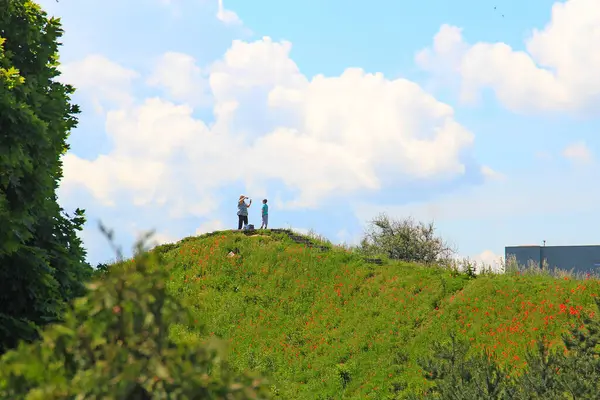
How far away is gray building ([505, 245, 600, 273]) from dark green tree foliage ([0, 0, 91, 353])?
142ft

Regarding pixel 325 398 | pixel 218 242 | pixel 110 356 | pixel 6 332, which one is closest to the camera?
pixel 110 356

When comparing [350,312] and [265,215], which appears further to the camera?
[265,215]

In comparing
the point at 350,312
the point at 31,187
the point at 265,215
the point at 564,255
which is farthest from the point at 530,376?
the point at 564,255

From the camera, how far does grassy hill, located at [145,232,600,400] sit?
2305 centimetres

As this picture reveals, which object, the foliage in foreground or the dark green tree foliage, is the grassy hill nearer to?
the dark green tree foliage

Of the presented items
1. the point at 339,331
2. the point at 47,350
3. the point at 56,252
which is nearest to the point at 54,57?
the point at 56,252

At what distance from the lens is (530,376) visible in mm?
13703

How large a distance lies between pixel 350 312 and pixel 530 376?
15.2m

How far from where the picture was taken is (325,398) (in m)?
22.6

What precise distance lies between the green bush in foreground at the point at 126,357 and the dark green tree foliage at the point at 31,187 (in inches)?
313

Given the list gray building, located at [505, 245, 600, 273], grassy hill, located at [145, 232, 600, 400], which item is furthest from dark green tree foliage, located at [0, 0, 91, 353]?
gray building, located at [505, 245, 600, 273]

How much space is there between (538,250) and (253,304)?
30.3 meters

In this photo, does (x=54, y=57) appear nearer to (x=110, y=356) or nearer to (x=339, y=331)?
(x=110, y=356)

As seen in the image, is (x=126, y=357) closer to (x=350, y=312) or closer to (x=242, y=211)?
(x=350, y=312)
